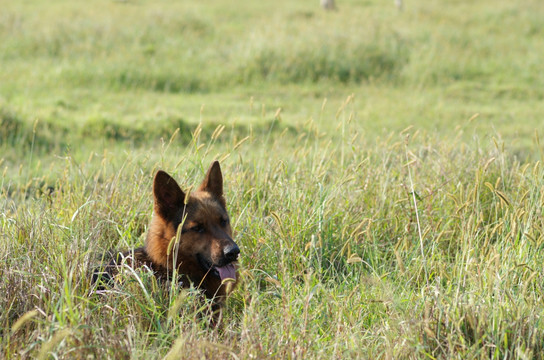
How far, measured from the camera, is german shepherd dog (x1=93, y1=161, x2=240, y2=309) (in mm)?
4508

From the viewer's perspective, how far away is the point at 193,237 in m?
4.61

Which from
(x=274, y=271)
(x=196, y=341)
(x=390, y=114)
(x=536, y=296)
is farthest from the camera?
(x=390, y=114)

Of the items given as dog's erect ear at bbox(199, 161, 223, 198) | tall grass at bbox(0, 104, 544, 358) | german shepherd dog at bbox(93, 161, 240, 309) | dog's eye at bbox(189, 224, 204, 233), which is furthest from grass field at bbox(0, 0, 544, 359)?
dog's eye at bbox(189, 224, 204, 233)

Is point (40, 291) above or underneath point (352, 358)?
above

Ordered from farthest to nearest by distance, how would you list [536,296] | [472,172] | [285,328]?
[472,172]
[536,296]
[285,328]

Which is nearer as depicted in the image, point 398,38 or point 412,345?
point 412,345

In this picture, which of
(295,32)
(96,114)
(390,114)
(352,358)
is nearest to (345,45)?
(295,32)

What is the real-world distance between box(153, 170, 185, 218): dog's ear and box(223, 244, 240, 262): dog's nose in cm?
49

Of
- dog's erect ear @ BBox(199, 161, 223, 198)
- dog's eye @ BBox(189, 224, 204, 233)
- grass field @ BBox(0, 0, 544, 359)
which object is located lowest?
grass field @ BBox(0, 0, 544, 359)

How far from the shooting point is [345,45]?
14.4 metres

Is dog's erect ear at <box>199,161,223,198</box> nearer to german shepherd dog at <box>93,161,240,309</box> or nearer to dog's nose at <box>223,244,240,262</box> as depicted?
german shepherd dog at <box>93,161,240,309</box>

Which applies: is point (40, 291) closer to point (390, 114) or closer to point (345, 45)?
point (390, 114)

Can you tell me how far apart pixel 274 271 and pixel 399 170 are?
2.03 meters

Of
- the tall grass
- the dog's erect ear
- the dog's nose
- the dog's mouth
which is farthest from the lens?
the dog's erect ear
